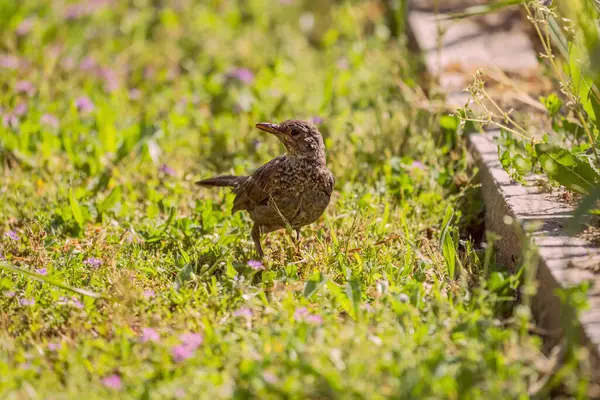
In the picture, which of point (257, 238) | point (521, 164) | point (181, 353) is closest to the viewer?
point (181, 353)

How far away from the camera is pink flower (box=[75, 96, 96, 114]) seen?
6970 millimetres

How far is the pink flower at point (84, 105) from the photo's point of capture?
6.97 metres

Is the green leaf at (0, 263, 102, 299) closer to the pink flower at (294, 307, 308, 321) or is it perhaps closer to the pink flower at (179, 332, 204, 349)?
the pink flower at (179, 332, 204, 349)

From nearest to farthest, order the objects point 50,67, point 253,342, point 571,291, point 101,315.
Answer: point 571,291 < point 253,342 < point 101,315 < point 50,67

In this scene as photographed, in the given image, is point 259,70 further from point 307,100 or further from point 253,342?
point 253,342

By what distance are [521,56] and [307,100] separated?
6.60ft

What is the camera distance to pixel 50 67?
7594 millimetres

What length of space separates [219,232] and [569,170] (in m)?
2.11

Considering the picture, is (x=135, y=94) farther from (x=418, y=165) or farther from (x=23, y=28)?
(x=418, y=165)

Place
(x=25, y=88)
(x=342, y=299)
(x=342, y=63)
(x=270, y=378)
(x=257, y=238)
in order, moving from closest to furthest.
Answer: (x=270, y=378)
(x=342, y=299)
(x=257, y=238)
(x=25, y=88)
(x=342, y=63)

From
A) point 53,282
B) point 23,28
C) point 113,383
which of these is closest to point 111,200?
point 53,282

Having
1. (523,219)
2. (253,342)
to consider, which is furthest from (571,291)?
(253,342)

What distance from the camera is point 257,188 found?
4992 mm

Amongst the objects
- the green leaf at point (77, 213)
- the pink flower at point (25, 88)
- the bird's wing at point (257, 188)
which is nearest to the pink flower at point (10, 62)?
the pink flower at point (25, 88)
